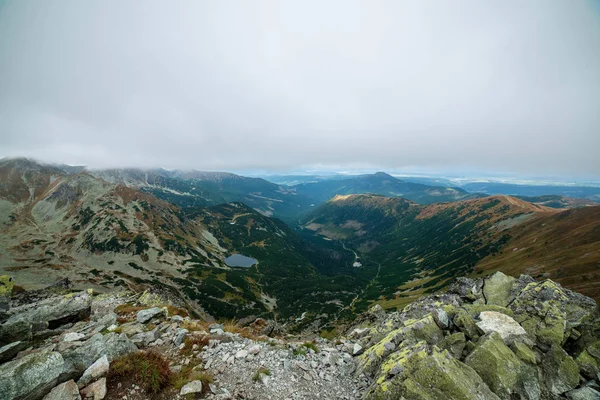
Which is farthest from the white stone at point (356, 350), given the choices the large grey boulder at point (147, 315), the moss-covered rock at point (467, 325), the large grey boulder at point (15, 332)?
the large grey boulder at point (15, 332)

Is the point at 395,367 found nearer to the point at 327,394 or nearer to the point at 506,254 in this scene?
the point at 327,394

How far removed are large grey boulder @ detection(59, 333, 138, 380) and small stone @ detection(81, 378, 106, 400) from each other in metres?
1.21

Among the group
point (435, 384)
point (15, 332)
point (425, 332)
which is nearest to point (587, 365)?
point (425, 332)

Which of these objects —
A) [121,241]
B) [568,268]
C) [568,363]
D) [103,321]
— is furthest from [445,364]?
[121,241]

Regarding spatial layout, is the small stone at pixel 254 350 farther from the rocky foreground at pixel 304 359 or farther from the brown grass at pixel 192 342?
the brown grass at pixel 192 342

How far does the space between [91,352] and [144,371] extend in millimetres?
3096

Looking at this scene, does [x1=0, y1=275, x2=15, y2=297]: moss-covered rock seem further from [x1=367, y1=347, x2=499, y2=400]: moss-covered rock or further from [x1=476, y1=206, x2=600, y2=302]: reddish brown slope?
[x1=476, y1=206, x2=600, y2=302]: reddish brown slope

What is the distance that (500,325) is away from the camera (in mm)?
16453

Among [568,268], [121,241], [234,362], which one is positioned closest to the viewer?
[234,362]

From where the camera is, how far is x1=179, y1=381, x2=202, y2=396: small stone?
10.2 metres

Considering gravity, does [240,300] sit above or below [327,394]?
below

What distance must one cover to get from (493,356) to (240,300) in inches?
6788

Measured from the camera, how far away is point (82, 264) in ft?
518

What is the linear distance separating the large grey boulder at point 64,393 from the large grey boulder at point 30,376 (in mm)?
480
